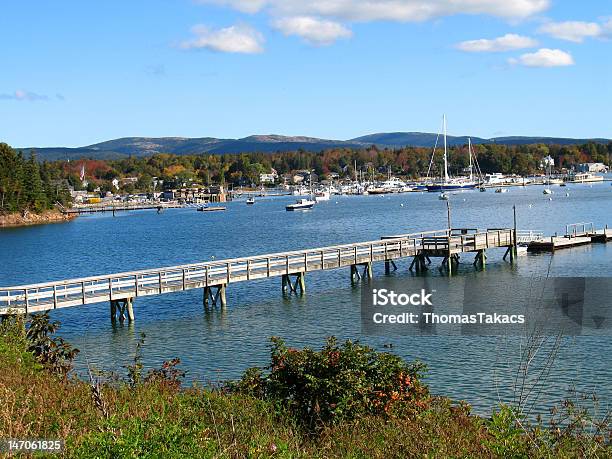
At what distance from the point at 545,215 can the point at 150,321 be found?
2851 inches

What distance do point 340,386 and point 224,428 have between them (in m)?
2.34

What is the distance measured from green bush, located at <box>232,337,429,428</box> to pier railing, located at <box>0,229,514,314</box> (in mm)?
13008

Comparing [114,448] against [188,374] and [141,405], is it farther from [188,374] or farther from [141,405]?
[188,374]

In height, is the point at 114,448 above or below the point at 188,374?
above

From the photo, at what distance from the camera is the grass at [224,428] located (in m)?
8.30

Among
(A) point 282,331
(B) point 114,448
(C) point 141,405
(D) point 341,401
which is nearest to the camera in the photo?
(B) point 114,448

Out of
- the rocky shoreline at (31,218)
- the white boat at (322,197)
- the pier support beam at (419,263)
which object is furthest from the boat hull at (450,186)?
the pier support beam at (419,263)

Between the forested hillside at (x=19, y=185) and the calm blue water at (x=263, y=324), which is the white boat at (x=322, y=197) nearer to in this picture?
the forested hillside at (x=19, y=185)

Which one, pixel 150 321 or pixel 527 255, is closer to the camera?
pixel 150 321

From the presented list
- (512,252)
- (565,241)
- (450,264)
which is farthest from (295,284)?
(565,241)

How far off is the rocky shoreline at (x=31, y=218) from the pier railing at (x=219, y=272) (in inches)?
2755

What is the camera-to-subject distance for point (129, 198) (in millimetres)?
183875

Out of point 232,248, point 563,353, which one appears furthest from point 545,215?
point 563,353

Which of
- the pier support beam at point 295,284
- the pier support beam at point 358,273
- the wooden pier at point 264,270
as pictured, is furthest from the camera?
the pier support beam at point 358,273
